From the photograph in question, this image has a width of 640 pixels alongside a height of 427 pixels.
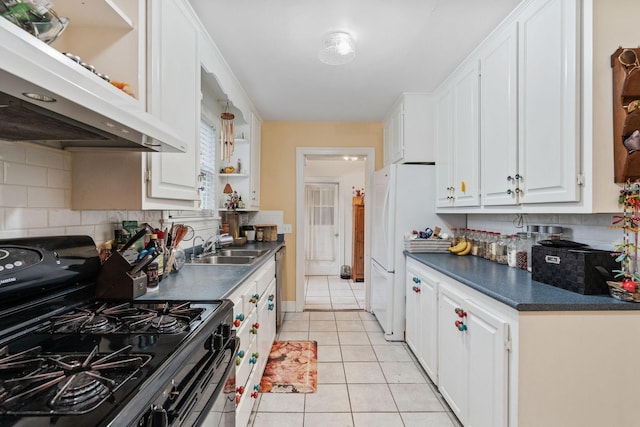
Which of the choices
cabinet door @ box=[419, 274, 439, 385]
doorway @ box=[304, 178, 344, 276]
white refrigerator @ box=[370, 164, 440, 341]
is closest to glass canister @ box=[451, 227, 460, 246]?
white refrigerator @ box=[370, 164, 440, 341]

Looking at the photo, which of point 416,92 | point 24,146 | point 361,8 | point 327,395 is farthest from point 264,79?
point 327,395

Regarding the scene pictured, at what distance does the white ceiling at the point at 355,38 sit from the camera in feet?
5.87

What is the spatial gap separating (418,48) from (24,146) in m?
2.26

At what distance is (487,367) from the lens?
1.50 meters

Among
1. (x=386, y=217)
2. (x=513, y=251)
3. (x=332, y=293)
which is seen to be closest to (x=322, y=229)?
(x=332, y=293)

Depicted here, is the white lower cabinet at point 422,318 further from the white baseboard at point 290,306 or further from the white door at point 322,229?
the white door at point 322,229

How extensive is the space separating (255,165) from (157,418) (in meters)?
3.15

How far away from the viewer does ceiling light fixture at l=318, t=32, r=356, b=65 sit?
2023 mm

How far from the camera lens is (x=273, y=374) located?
97.4 inches

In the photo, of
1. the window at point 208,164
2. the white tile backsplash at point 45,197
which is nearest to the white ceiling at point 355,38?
the window at point 208,164

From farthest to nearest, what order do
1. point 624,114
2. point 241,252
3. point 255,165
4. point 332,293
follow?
point 332,293 < point 255,165 < point 241,252 < point 624,114

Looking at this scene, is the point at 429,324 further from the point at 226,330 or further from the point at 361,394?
the point at 226,330

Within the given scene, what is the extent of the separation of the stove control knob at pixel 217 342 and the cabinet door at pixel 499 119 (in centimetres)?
170

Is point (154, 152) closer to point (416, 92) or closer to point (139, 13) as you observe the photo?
point (139, 13)
